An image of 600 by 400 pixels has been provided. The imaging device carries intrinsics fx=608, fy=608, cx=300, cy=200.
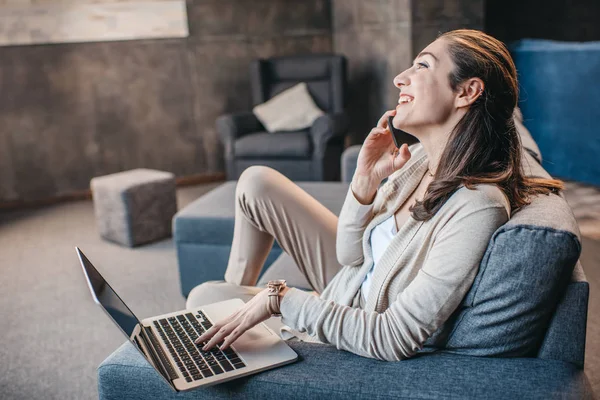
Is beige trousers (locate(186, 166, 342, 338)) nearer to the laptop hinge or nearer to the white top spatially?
the white top

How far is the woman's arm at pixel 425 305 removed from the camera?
1.12m

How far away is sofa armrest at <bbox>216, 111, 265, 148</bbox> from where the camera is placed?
15.7ft

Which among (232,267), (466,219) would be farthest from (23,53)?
(466,219)

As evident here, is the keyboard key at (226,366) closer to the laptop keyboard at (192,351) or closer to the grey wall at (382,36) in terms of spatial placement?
the laptop keyboard at (192,351)

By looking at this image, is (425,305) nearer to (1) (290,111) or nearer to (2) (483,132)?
(2) (483,132)

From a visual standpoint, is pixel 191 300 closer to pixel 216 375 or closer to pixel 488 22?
pixel 216 375

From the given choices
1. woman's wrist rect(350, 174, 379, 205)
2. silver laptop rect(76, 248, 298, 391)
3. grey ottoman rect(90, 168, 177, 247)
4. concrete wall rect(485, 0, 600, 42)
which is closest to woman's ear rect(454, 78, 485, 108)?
woman's wrist rect(350, 174, 379, 205)

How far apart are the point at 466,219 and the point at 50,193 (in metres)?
4.46

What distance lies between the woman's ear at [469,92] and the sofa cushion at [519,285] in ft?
0.87

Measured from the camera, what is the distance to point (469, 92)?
4.19ft

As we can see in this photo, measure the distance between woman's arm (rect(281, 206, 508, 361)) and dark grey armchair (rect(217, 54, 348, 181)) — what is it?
133 inches

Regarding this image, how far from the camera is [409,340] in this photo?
1136 millimetres

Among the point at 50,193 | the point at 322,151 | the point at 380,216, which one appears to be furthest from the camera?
the point at 50,193

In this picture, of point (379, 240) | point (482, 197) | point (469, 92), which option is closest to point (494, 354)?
point (482, 197)
